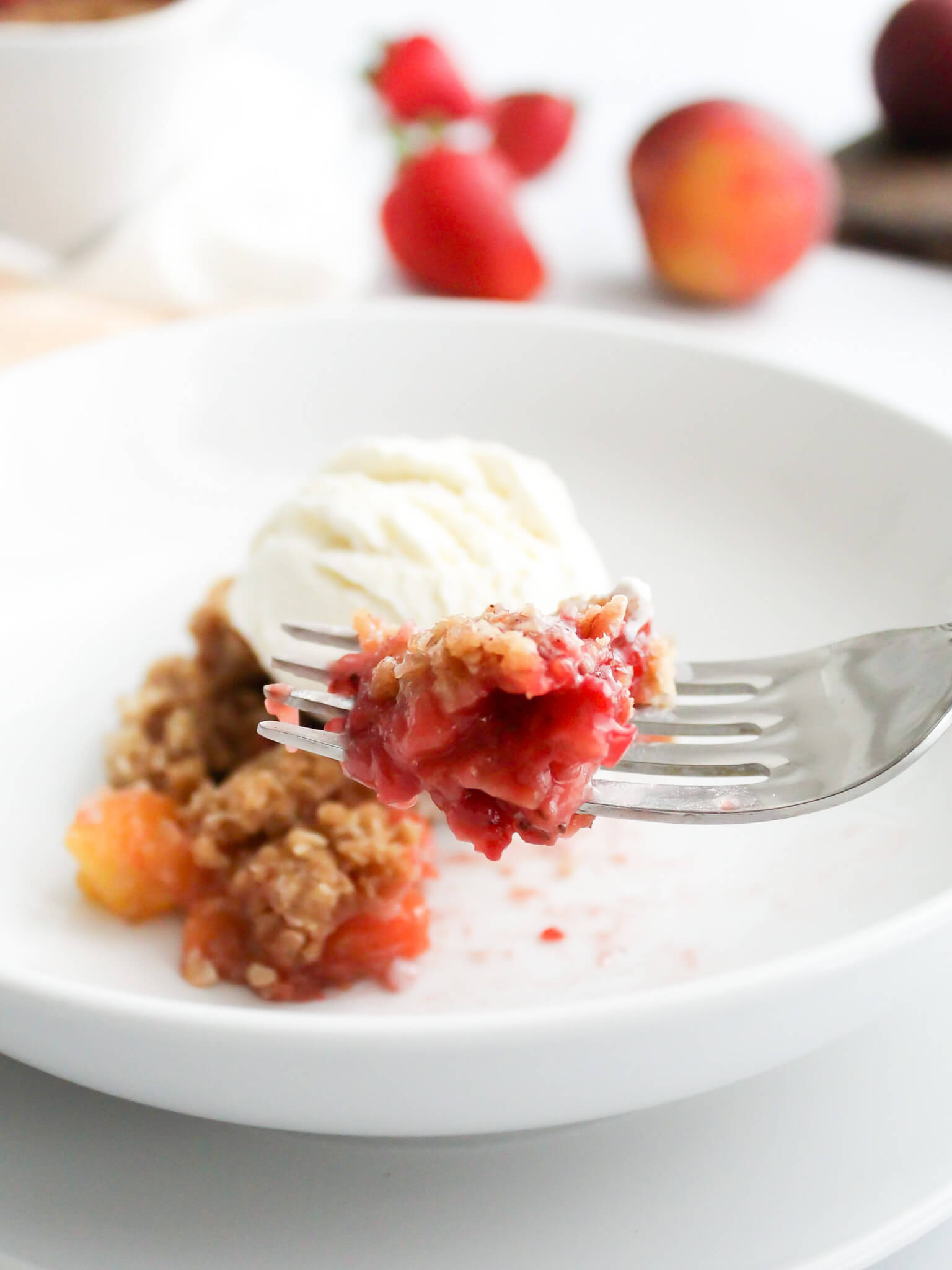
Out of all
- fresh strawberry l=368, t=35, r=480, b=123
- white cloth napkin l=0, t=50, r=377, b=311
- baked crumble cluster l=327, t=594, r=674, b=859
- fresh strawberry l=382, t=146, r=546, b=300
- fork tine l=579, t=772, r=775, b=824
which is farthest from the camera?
fresh strawberry l=368, t=35, r=480, b=123

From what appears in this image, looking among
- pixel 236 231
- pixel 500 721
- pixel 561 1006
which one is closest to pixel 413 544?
pixel 500 721

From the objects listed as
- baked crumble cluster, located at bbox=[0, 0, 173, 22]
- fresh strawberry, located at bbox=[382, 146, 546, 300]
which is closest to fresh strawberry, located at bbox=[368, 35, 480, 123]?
fresh strawberry, located at bbox=[382, 146, 546, 300]

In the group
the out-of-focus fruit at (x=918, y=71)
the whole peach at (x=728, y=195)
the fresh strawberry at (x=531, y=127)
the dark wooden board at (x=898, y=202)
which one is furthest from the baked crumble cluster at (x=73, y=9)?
the out-of-focus fruit at (x=918, y=71)

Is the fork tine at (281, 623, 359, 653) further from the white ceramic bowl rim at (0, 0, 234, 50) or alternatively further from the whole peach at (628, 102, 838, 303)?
the whole peach at (628, 102, 838, 303)

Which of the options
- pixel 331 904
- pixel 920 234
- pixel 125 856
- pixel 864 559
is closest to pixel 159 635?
pixel 125 856

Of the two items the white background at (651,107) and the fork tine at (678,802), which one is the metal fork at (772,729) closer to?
the fork tine at (678,802)

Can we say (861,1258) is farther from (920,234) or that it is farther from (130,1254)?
(920,234)

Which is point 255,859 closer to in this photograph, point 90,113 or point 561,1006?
point 561,1006
